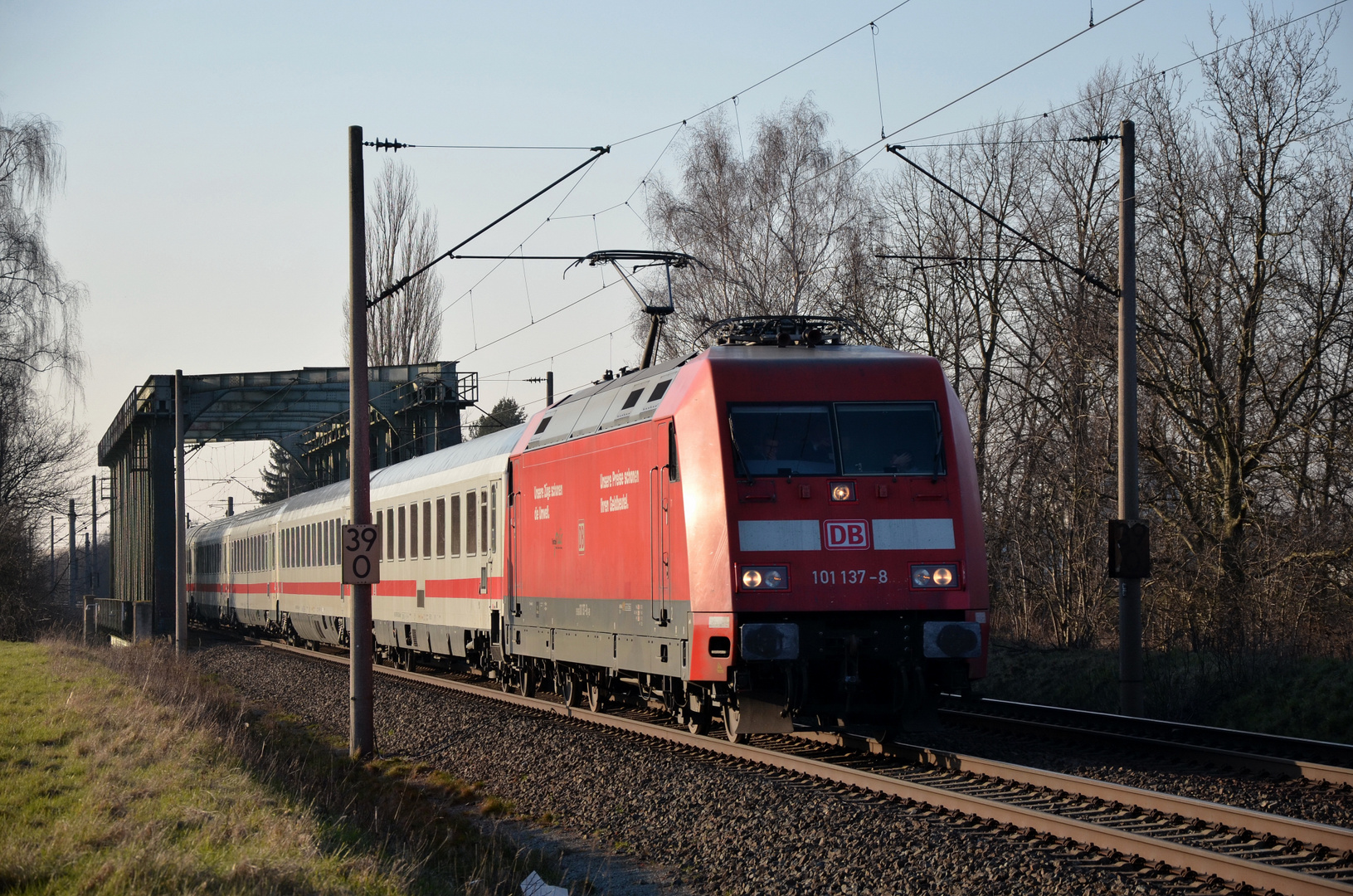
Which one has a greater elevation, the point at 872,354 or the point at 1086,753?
the point at 872,354

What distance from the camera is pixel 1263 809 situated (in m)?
8.44

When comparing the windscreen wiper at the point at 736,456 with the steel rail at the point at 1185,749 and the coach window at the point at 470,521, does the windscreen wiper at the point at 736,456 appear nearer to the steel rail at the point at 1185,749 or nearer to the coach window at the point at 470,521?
the steel rail at the point at 1185,749

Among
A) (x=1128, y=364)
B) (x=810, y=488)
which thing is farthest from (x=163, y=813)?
(x=1128, y=364)

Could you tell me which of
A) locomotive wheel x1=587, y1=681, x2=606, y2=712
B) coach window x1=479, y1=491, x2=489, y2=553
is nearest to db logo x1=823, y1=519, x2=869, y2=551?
locomotive wheel x1=587, y1=681, x2=606, y2=712

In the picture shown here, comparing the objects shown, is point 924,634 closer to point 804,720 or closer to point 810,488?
point 810,488

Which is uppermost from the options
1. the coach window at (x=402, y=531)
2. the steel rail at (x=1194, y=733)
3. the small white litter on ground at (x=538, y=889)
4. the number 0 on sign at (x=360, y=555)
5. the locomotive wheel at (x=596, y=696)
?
the coach window at (x=402, y=531)

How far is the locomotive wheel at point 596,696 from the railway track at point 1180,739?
376 centimetres

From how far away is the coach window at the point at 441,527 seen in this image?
1950cm

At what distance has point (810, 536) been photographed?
10.2 metres

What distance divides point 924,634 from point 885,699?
720mm

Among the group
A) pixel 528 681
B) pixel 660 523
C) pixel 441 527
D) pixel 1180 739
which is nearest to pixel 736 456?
pixel 660 523

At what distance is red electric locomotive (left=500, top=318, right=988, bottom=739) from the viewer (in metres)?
10.1

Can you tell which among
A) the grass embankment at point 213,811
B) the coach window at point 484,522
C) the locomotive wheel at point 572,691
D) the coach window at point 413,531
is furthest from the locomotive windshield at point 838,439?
the coach window at point 413,531

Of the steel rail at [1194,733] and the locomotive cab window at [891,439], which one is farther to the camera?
the locomotive cab window at [891,439]
